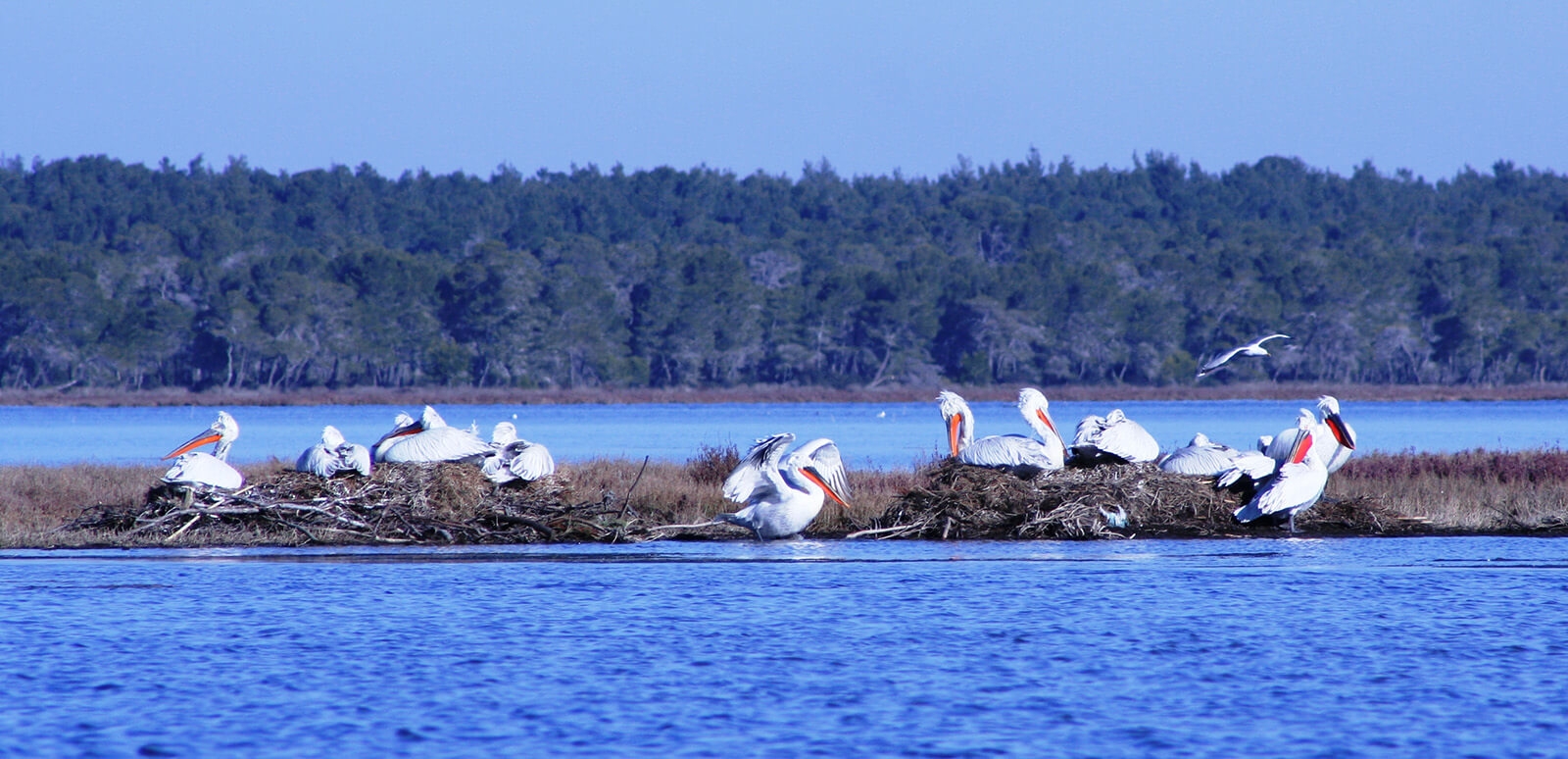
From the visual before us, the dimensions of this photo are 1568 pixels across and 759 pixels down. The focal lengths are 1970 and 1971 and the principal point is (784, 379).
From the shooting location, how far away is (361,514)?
1470 centimetres

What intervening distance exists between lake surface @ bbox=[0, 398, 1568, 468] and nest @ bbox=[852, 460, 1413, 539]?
28.5ft

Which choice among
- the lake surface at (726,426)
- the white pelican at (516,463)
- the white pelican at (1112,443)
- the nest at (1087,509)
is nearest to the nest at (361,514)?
the white pelican at (516,463)

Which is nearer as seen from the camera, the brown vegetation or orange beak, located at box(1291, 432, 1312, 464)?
orange beak, located at box(1291, 432, 1312, 464)

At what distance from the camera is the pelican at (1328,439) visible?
15.3m

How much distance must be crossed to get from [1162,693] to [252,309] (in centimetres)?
6594

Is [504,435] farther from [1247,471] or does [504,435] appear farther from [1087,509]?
[1247,471]

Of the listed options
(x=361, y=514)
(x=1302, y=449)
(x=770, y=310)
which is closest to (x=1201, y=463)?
(x=1302, y=449)

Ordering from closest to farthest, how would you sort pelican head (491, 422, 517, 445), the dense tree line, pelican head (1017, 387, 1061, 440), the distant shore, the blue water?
the blue water → pelican head (1017, 387, 1061, 440) → pelican head (491, 422, 517, 445) → the distant shore → the dense tree line

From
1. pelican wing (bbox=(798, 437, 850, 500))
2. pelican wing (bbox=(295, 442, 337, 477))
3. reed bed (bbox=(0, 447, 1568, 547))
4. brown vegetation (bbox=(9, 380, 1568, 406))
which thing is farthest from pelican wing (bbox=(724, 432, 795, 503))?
brown vegetation (bbox=(9, 380, 1568, 406))

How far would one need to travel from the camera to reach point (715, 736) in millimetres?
8016

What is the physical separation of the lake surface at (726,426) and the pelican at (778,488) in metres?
8.76

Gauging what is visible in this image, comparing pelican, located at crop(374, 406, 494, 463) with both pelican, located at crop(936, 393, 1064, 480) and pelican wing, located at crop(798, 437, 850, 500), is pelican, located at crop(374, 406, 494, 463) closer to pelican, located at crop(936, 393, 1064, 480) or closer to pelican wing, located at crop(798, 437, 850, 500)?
pelican wing, located at crop(798, 437, 850, 500)

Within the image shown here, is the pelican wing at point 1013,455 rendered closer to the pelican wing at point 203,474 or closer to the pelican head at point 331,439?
the pelican head at point 331,439

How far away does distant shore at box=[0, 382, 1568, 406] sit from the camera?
64938mm
